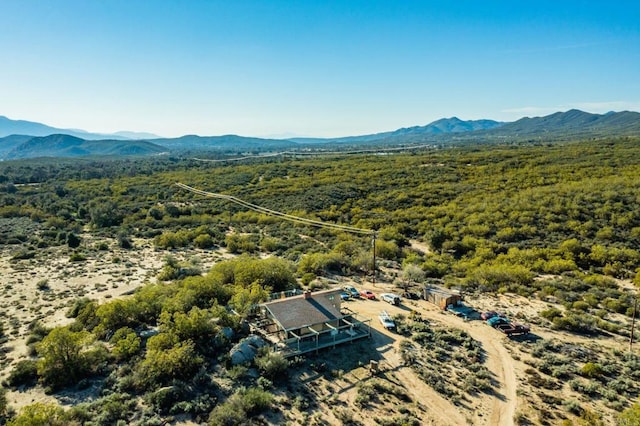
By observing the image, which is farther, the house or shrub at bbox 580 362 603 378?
the house

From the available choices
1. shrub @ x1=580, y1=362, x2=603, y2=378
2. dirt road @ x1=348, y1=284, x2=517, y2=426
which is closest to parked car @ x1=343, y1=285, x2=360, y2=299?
dirt road @ x1=348, y1=284, x2=517, y2=426

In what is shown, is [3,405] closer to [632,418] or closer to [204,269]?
[204,269]

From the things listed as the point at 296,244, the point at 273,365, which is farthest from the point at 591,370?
the point at 296,244

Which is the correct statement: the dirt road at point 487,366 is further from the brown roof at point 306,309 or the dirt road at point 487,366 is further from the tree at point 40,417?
the tree at point 40,417

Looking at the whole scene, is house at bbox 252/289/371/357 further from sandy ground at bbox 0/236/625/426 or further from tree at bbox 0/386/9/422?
tree at bbox 0/386/9/422

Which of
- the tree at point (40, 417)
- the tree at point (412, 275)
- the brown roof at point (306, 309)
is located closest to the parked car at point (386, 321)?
the brown roof at point (306, 309)

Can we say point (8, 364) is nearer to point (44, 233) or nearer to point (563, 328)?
point (563, 328)
